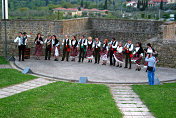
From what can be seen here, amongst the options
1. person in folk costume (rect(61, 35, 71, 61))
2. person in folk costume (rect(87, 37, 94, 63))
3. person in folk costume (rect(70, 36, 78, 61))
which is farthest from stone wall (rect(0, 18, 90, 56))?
person in folk costume (rect(87, 37, 94, 63))

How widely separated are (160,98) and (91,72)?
509 centimetres

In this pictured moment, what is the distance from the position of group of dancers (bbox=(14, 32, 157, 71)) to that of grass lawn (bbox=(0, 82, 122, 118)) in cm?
459

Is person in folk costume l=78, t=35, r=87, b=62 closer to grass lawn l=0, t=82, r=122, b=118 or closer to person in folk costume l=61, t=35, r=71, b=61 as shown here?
person in folk costume l=61, t=35, r=71, b=61

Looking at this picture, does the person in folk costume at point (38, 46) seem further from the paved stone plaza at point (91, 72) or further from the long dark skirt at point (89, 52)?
the long dark skirt at point (89, 52)

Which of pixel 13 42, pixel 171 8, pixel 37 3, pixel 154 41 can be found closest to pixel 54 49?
pixel 13 42

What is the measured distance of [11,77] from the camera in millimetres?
14359

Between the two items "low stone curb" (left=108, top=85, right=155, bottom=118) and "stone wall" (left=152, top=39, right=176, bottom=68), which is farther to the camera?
"stone wall" (left=152, top=39, right=176, bottom=68)

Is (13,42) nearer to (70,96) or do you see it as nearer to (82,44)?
(82,44)

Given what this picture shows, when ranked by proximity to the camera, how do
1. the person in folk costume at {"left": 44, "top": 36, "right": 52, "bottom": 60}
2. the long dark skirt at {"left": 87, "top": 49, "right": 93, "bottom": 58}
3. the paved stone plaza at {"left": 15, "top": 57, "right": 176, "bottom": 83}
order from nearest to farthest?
the paved stone plaza at {"left": 15, "top": 57, "right": 176, "bottom": 83} < the long dark skirt at {"left": 87, "top": 49, "right": 93, "bottom": 58} < the person in folk costume at {"left": 44, "top": 36, "right": 52, "bottom": 60}

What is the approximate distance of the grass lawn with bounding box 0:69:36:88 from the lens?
44.3 feet

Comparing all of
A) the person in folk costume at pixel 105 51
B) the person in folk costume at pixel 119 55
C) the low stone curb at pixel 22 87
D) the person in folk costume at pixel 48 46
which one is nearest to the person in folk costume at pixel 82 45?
the person in folk costume at pixel 105 51

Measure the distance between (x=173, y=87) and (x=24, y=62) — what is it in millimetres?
8272

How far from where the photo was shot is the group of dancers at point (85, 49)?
17.2m

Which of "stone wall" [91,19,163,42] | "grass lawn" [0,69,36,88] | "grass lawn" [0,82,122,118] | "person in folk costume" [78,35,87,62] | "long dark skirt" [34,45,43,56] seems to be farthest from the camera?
"stone wall" [91,19,163,42]
